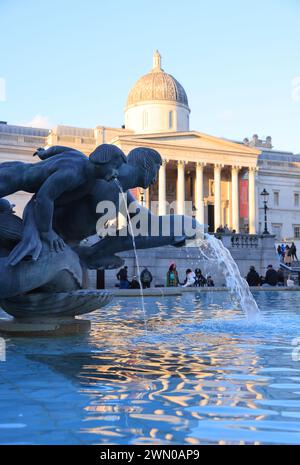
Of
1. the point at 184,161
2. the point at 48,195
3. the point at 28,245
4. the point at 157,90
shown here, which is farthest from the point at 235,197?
the point at 28,245

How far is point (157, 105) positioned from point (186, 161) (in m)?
9.95

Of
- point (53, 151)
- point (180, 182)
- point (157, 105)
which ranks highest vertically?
point (157, 105)

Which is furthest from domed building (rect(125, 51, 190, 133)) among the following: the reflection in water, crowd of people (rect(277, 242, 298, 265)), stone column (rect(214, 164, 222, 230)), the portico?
the reflection in water

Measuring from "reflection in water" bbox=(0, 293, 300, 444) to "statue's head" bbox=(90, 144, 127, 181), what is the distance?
1754 mm

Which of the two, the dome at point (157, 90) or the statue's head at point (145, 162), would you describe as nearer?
the statue's head at point (145, 162)

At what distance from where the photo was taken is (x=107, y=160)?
6.38m

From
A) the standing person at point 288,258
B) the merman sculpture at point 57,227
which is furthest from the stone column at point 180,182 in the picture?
the merman sculpture at point 57,227

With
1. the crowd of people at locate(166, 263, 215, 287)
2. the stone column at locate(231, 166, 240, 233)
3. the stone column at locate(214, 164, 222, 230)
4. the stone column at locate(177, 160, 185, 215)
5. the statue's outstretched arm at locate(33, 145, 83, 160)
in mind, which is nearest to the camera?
the statue's outstretched arm at locate(33, 145, 83, 160)

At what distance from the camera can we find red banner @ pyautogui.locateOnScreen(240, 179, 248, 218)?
207 ft

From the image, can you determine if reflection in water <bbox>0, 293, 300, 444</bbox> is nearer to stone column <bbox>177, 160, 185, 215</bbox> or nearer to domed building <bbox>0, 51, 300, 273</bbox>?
domed building <bbox>0, 51, 300, 273</bbox>

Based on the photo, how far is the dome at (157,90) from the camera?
2657 inches

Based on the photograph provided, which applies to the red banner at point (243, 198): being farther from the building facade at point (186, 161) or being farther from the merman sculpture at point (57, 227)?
the merman sculpture at point (57, 227)

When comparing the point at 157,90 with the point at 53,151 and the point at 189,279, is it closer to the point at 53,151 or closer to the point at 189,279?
the point at 189,279

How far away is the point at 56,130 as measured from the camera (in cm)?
6359
